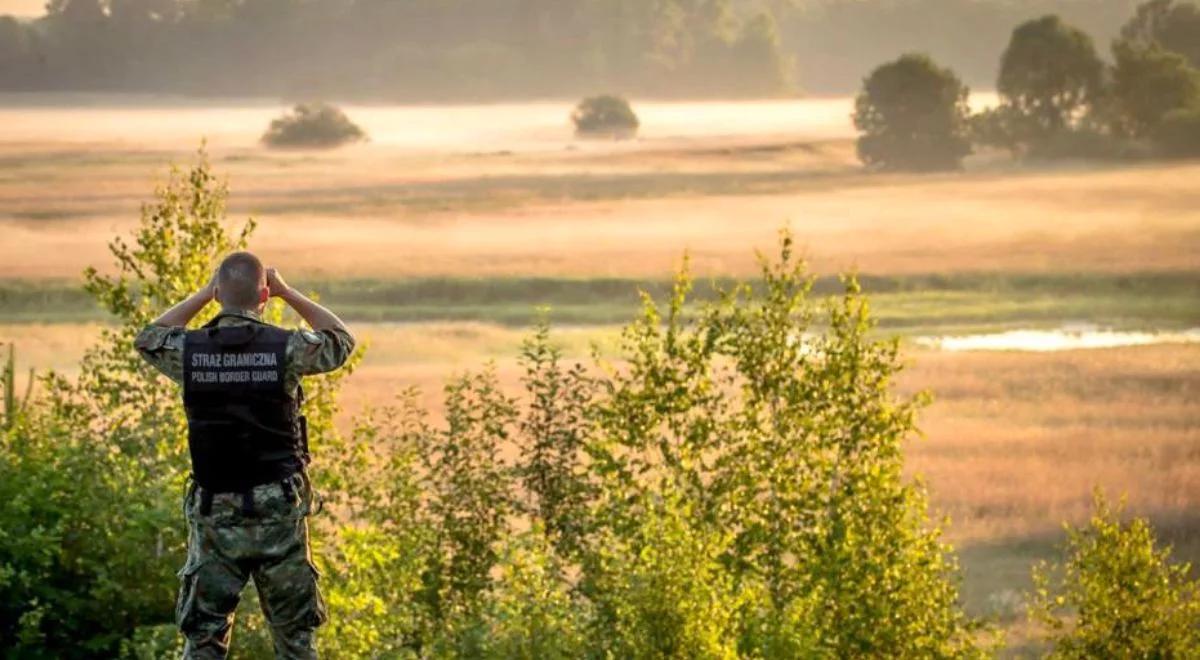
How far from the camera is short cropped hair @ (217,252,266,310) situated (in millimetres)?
9023

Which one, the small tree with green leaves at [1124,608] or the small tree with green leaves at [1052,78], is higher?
the small tree with green leaves at [1052,78]

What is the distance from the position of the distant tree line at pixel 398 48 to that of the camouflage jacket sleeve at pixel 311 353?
38.0m

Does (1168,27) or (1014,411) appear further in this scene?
(1168,27)

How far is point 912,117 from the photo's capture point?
72.6 meters

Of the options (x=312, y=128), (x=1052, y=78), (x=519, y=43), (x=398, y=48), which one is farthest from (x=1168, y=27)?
(x=312, y=128)

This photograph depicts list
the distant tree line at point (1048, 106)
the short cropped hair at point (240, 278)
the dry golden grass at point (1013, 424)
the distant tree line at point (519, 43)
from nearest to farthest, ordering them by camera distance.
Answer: the short cropped hair at point (240, 278), the dry golden grass at point (1013, 424), the distant tree line at point (519, 43), the distant tree line at point (1048, 106)

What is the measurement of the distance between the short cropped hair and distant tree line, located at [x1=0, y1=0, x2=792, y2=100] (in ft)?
124

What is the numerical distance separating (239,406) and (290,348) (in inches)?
12.7

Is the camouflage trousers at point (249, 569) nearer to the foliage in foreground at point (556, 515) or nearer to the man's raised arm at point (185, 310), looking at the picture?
the man's raised arm at point (185, 310)


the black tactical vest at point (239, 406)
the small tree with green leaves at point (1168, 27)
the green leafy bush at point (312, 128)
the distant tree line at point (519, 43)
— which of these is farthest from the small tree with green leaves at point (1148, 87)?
the black tactical vest at point (239, 406)

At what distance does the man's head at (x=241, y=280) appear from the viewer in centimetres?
902

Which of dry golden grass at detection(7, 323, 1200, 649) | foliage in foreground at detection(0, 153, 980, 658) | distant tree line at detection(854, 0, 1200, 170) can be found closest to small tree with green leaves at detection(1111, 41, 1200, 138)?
distant tree line at detection(854, 0, 1200, 170)

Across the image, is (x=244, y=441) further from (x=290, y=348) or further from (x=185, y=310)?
(x=185, y=310)

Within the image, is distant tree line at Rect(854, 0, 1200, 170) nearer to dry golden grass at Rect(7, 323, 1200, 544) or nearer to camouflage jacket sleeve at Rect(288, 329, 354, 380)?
dry golden grass at Rect(7, 323, 1200, 544)
